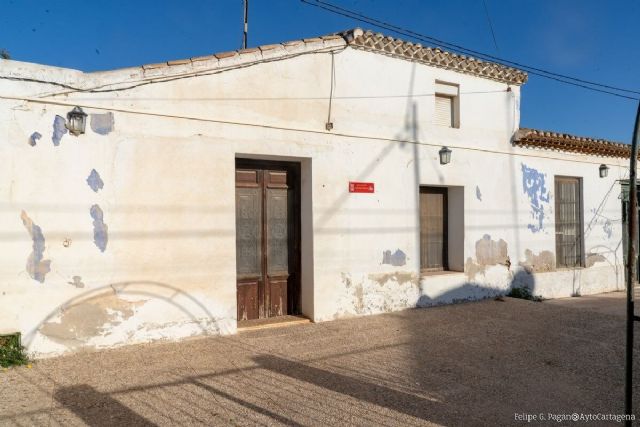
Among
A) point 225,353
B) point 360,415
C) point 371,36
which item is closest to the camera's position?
point 360,415

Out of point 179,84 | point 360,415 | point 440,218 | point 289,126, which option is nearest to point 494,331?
point 440,218

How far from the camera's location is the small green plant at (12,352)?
446cm

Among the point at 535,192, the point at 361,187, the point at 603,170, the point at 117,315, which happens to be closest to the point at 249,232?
the point at 361,187

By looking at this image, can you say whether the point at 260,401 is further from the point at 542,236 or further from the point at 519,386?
the point at 542,236

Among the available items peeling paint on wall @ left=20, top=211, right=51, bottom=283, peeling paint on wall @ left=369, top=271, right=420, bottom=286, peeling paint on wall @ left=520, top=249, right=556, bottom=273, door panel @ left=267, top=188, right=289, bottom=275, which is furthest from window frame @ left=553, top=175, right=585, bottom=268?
peeling paint on wall @ left=20, top=211, right=51, bottom=283

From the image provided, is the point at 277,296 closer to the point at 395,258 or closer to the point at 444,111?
the point at 395,258

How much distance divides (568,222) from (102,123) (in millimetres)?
9698

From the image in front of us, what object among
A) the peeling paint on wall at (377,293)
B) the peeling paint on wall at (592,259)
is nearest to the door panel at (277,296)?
the peeling paint on wall at (377,293)

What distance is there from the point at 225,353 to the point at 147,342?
1000 mm

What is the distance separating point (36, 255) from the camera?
4754mm

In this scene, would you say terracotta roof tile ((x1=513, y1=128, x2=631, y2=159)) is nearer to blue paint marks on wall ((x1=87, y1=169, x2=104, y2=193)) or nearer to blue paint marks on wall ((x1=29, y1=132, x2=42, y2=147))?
blue paint marks on wall ((x1=87, y1=169, x2=104, y2=193))

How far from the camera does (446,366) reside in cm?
467

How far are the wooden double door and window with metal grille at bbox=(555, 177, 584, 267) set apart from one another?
6550 mm

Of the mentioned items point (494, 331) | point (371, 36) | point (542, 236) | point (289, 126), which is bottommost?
point (494, 331)
